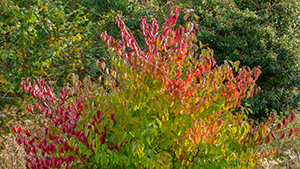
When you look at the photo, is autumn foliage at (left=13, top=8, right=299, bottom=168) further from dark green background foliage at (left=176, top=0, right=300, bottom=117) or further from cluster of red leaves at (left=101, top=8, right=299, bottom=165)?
dark green background foliage at (left=176, top=0, right=300, bottom=117)

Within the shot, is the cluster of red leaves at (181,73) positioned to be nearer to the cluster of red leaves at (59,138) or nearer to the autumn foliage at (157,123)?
the autumn foliage at (157,123)

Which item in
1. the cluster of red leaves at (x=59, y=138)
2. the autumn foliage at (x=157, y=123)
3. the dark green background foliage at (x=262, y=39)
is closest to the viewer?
the autumn foliage at (x=157, y=123)

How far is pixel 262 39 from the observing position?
8727mm

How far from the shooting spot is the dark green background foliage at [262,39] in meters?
8.74

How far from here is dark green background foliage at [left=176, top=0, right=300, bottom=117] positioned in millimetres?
8742

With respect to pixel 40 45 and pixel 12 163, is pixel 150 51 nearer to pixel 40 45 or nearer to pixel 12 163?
pixel 12 163

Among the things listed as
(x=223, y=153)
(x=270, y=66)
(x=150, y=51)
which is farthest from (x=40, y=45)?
(x=270, y=66)

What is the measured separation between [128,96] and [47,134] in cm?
108

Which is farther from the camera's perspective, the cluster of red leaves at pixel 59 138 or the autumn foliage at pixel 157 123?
the cluster of red leaves at pixel 59 138

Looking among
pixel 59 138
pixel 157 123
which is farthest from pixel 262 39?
pixel 59 138

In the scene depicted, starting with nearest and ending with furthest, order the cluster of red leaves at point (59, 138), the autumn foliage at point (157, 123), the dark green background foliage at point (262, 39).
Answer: the autumn foliage at point (157, 123) → the cluster of red leaves at point (59, 138) → the dark green background foliage at point (262, 39)

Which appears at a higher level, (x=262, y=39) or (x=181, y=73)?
(x=181, y=73)

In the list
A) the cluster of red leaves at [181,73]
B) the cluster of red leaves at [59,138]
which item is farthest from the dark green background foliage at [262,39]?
the cluster of red leaves at [59,138]

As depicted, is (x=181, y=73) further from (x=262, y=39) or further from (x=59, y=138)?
(x=262, y=39)
